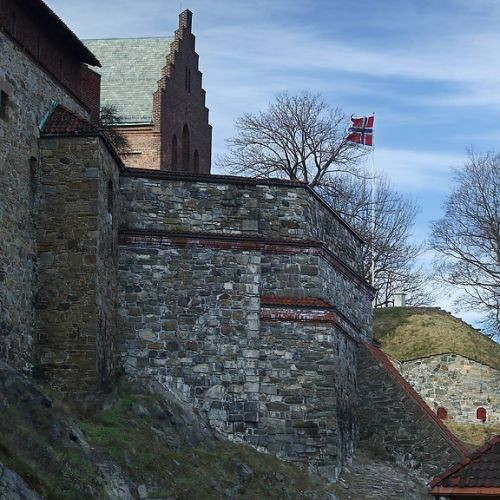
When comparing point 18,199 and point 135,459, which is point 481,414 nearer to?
point 135,459

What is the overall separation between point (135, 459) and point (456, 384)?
22044 millimetres

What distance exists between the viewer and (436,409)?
43.8 m

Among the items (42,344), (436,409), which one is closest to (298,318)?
(42,344)

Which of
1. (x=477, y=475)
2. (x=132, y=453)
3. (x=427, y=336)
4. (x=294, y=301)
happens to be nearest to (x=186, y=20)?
(x=427, y=336)

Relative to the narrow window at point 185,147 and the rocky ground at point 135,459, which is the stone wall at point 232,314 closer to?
the rocky ground at point 135,459

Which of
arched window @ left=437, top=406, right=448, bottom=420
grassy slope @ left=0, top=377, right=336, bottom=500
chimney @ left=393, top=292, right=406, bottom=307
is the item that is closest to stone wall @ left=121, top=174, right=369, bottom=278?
grassy slope @ left=0, top=377, right=336, bottom=500

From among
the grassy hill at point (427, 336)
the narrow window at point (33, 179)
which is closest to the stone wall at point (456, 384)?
the grassy hill at point (427, 336)

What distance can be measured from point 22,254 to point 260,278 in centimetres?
630

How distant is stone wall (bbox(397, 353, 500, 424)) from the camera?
43844 mm

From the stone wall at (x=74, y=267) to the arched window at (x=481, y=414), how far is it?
64.1 feet

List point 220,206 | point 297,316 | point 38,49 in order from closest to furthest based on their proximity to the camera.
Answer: point 38,49, point 297,316, point 220,206

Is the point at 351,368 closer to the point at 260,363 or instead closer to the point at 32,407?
the point at 260,363

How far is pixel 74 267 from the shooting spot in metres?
26.8

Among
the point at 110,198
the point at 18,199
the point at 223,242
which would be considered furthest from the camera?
the point at 223,242
